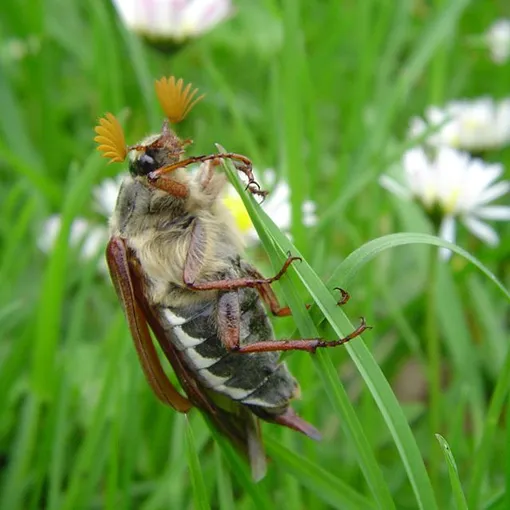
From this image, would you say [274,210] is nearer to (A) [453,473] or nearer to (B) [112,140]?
(B) [112,140]

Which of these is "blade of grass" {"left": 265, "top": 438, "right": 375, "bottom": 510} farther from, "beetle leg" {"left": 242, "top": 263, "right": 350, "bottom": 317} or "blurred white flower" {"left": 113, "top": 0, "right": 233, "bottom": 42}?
"blurred white flower" {"left": 113, "top": 0, "right": 233, "bottom": 42}

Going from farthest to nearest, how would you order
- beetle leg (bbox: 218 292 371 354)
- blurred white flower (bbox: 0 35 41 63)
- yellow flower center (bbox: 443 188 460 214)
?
blurred white flower (bbox: 0 35 41 63)
yellow flower center (bbox: 443 188 460 214)
beetle leg (bbox: 218 292 371 354)

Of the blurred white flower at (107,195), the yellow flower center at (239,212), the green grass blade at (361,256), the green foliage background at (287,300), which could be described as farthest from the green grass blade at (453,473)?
the blurred white flower at (107,195)

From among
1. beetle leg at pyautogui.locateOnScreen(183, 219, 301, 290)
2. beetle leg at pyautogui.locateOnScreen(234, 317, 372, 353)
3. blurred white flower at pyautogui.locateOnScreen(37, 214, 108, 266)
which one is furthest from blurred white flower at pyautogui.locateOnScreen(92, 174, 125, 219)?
beetle leg at pyautogui.locateOnScreen(234, 317, 372, 353)

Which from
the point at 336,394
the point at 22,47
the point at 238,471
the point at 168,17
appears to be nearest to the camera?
the point at 336,394

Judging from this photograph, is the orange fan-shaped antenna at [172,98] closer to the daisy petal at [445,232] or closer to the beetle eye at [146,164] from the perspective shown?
the beetle eye at [146,164]

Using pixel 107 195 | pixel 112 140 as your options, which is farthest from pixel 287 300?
pixel 107 195
